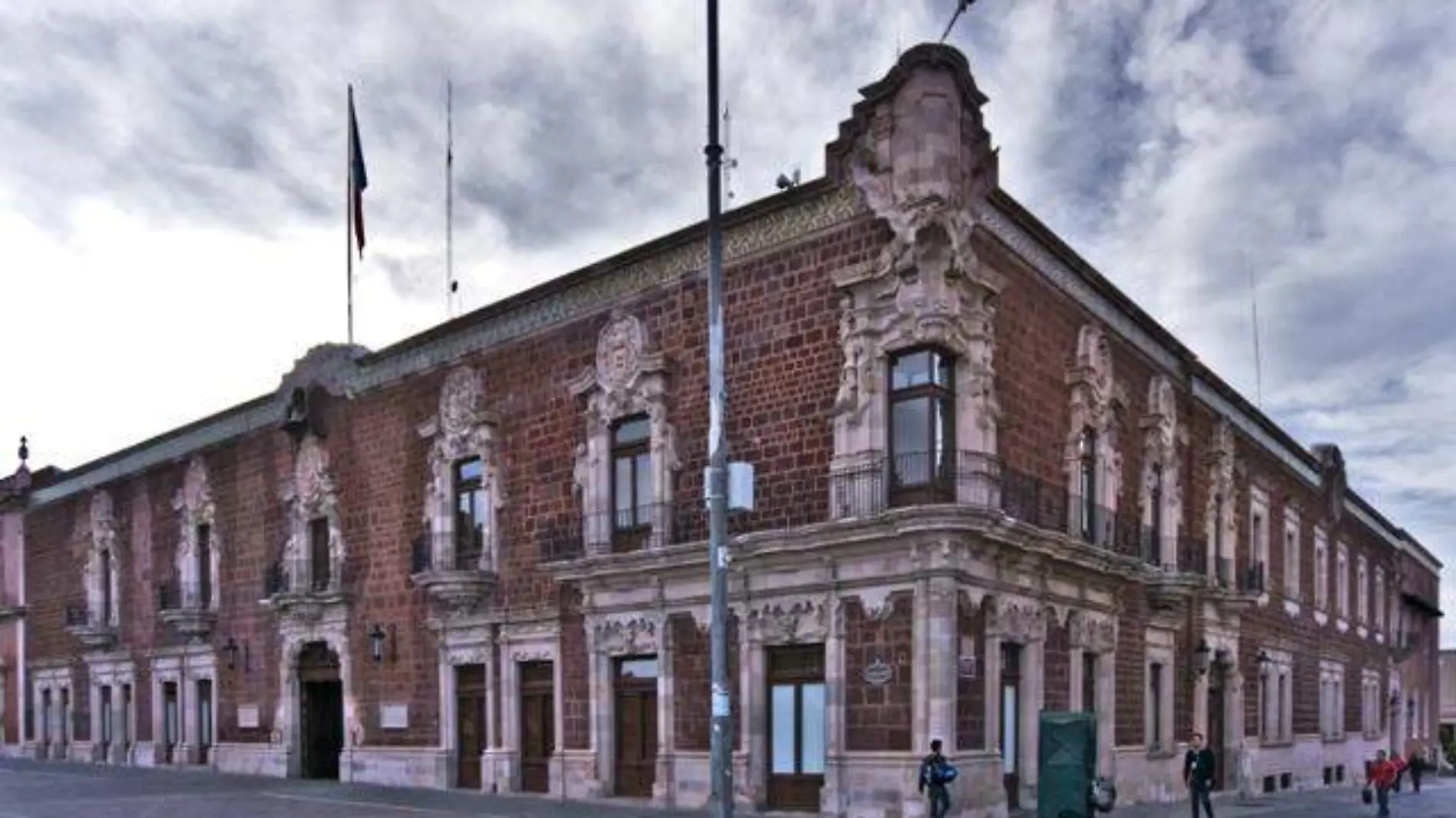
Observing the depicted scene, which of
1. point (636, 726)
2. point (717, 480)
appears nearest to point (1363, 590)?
point (636, 726)

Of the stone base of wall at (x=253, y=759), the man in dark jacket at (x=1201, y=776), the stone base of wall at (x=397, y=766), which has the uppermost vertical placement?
the man in dark jacket at (x=1201, y=776)

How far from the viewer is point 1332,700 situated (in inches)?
1548

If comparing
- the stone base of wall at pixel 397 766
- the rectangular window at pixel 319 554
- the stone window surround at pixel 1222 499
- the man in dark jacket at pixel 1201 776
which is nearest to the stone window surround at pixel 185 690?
the rectangular window at pixel 319 554

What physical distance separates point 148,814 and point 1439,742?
5681 centimetres

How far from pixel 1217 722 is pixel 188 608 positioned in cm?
2605

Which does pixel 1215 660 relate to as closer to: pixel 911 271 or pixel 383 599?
pixel 911 271

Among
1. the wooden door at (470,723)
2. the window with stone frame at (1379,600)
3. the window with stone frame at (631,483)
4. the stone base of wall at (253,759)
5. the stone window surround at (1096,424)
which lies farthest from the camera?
the window with stone frame at (1379,600)

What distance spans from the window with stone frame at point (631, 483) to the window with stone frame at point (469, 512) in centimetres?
388

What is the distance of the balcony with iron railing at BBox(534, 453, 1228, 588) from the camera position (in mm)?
19344

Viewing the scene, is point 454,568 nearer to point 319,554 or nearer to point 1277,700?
point 319,554

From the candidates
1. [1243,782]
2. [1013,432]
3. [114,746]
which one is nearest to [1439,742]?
[1243,782]

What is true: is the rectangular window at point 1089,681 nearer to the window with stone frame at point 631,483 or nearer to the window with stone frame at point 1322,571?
the window with stone frame at point 631,483

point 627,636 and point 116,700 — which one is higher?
point 627,636

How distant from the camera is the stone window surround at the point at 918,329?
19500mm
